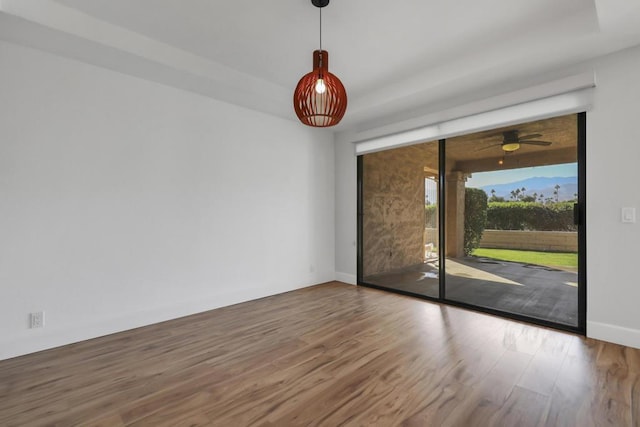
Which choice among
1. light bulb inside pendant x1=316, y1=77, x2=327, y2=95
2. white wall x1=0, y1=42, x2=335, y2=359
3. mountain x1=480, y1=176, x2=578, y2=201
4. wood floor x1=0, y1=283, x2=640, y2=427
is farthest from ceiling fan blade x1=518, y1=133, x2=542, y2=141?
white wall x1=0, y1=42, x2=335, y2=359

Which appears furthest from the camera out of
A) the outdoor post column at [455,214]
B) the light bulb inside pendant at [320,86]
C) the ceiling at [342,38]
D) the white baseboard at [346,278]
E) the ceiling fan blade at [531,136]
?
the white baseboard at [346,278]

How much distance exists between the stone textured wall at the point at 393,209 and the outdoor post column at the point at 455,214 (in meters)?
0.43

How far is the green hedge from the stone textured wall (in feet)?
3.23

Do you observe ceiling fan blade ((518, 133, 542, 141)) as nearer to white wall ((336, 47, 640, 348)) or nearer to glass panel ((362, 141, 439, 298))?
white wall ((336, 47, 640, 348))

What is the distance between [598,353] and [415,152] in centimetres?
287

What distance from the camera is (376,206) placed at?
480cm

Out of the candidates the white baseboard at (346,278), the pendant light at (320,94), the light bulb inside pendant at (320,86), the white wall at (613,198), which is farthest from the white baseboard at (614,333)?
the light bulb inside pendant at (320,86)

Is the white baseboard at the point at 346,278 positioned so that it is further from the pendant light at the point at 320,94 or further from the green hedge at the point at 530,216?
the pendant light at the point at 320,94

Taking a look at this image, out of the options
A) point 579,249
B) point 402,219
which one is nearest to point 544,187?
point 579,249

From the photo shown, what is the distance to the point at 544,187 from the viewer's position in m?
3.06

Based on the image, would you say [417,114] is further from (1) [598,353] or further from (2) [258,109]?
(1) [598,353]

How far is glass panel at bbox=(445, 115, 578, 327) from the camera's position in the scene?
2.97 m

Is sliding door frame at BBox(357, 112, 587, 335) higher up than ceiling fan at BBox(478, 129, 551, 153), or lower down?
lower down

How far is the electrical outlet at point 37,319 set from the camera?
2531 mm
